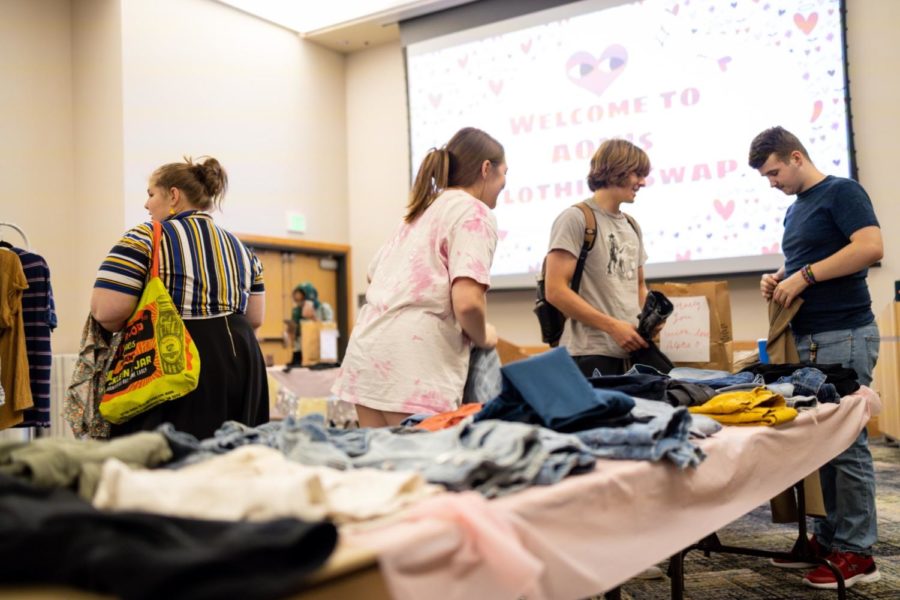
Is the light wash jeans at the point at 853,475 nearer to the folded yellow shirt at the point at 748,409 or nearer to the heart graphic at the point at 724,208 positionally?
the folded yellow shirt at the point at 748,409

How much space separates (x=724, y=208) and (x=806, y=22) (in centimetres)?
124

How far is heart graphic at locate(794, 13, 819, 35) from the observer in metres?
5.11

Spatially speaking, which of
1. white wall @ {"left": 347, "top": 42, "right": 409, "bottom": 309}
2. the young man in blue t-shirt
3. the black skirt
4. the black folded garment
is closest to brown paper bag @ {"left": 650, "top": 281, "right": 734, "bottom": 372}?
the young man in blue t-shirt

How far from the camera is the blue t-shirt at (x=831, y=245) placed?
2.43 m

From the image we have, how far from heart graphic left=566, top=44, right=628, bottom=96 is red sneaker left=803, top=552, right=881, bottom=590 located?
4.10 m

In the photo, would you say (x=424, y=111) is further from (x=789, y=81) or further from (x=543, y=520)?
(x=543, y=520)

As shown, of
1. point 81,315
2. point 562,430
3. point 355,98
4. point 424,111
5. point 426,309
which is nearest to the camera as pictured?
point 562,430

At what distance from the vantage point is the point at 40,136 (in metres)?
5.68

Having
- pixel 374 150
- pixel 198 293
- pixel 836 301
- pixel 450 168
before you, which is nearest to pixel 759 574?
pixel 836 301

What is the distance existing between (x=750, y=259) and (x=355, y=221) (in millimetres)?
3644

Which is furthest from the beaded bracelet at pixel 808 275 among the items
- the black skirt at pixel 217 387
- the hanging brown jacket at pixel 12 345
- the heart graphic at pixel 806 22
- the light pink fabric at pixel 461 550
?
the heart graphic at pixel 806 22

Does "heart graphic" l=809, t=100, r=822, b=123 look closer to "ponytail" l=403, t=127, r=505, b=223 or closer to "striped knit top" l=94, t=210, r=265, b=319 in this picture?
"ponytail" l=403, t=127, r=505, b=223

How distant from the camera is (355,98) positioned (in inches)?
298

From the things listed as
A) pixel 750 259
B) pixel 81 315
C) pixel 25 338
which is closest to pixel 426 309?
pixel 25 338
